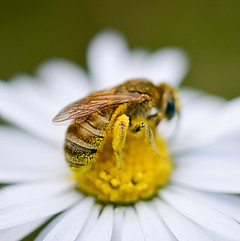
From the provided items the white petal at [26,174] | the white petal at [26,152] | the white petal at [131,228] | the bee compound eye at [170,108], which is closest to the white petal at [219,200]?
the white petal at [131,228]

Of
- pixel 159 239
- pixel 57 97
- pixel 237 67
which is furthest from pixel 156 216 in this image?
pixel 237 67

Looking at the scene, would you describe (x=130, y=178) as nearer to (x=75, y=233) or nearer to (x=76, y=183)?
(x=76, y=183)

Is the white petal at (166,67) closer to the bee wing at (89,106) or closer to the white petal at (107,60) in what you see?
the white petal at (107,60)

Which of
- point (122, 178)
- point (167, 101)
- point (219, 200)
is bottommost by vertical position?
point (219, 200)

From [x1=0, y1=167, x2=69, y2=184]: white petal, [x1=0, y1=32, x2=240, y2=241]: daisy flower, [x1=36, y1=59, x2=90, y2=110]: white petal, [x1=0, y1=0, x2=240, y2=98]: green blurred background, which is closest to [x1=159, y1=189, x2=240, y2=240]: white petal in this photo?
[x1=0, y1=32, x2=240, y2=241]: daisy flower

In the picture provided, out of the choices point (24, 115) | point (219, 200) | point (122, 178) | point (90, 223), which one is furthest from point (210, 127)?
point (24, 115)

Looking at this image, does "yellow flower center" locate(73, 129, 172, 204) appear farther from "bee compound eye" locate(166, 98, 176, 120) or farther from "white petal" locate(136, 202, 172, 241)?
"bee compound eye" locate(166, 98, 176, 120)

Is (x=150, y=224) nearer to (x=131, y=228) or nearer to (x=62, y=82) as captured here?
(x=131, y=228)
